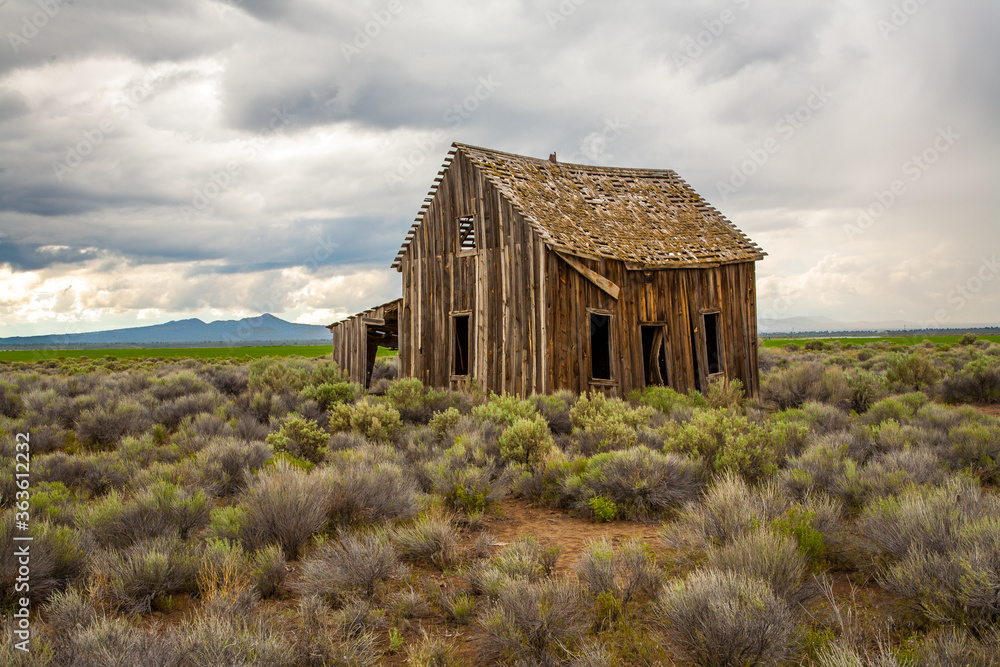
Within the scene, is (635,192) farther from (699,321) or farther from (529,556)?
(529,556)

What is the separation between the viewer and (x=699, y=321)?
14586 millimetres

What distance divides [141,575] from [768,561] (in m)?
4.37

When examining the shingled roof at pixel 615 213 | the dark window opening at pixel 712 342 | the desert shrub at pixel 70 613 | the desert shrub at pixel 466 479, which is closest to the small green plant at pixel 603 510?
the desert shrub at pixel 466 479

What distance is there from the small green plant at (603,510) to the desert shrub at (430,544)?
167 cm

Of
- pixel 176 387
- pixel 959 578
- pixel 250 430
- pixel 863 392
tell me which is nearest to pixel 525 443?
pixel 959 578

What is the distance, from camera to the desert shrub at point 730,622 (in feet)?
10.2

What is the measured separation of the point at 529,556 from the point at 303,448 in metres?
5.03

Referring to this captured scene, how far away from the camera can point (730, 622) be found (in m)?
3.14

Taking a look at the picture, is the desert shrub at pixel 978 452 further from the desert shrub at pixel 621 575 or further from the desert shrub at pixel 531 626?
the desert shrub at pixel 531 626

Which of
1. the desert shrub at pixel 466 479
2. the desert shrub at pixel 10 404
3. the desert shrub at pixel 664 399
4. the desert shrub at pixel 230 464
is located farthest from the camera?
the desert shrub at pixel 10 404

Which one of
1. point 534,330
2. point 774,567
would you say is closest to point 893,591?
point 774,567

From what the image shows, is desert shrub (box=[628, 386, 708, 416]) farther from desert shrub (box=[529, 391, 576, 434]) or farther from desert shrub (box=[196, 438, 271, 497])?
desert shrub (box=[196, 438, 271, 497])

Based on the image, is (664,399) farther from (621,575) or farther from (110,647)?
(110,647)

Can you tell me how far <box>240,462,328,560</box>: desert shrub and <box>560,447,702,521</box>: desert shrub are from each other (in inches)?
106
